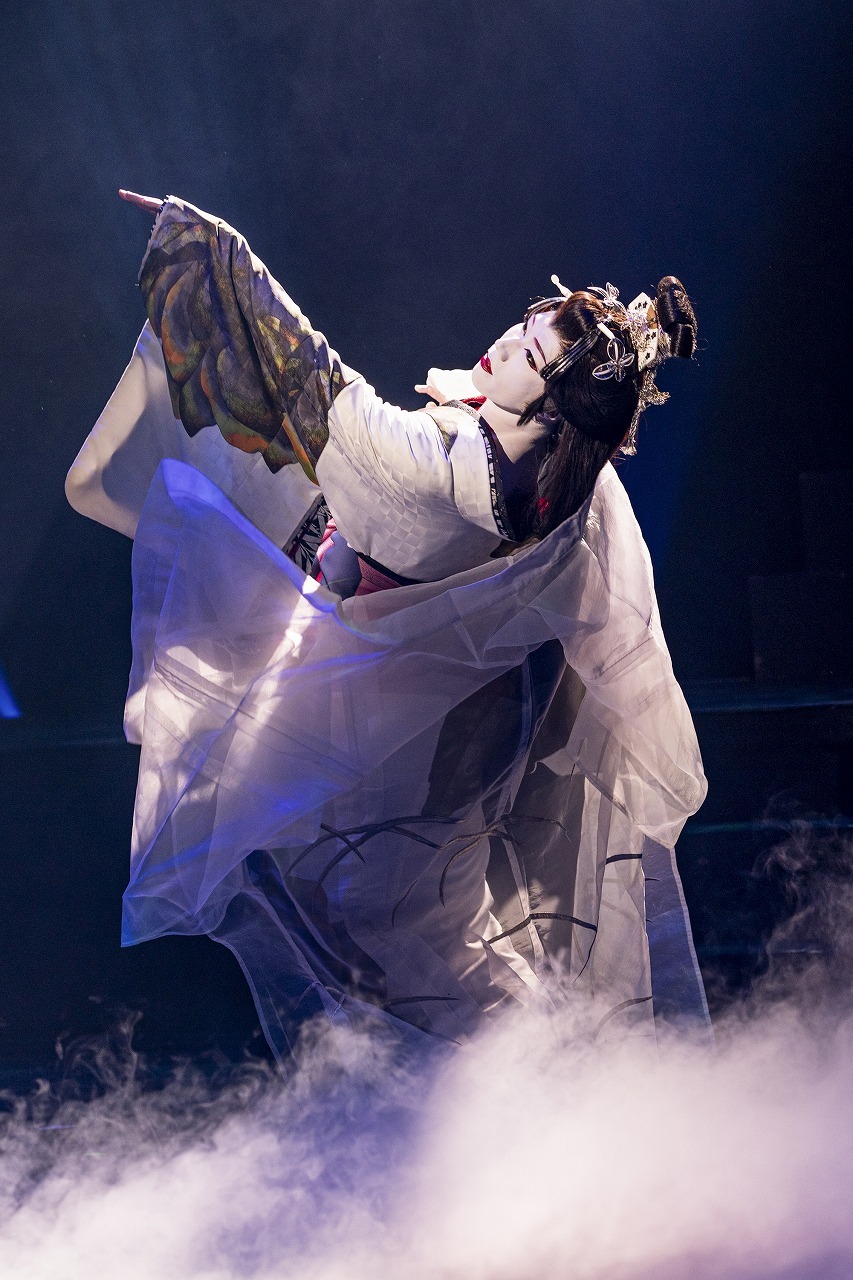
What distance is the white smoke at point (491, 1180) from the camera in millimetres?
1398

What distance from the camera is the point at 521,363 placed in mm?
1362

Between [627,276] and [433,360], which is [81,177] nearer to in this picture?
[433,360]

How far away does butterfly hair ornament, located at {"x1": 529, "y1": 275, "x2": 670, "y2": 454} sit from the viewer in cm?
131

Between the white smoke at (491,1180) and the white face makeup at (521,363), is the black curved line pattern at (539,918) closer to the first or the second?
the white smoke at (491,1180)

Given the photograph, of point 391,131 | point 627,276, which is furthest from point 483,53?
point 627,276

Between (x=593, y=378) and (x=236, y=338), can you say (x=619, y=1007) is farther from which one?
(x=236, y=338)

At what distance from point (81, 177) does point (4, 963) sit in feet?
5.30

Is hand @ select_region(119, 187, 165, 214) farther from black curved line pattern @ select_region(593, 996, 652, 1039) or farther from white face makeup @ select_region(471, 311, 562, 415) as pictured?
black curved line pattern @ select_region(593, 996, 652, 1039)

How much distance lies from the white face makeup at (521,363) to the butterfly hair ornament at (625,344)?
2 centimetres

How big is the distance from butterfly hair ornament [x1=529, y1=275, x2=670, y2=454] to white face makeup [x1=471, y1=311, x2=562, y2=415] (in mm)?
21

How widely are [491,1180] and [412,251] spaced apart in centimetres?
181

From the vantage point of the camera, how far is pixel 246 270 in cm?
139

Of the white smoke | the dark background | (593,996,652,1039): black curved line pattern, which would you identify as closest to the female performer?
(593,996,652,1039): black curved line pattern

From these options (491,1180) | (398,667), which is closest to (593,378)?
(398,667)
